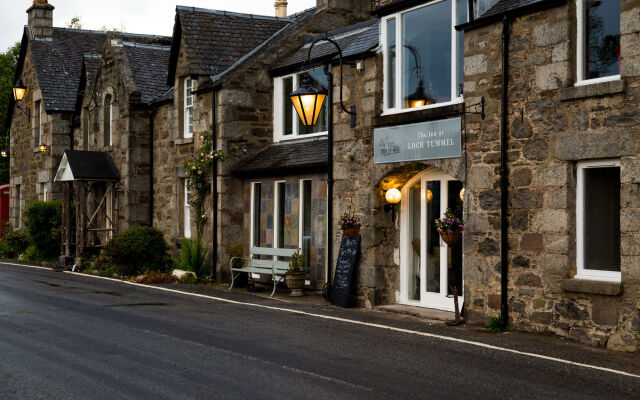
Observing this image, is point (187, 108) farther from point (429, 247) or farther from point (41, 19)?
point (41, 19)

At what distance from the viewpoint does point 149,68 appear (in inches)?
1038

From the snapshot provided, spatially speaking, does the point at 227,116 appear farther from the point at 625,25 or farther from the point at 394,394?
the point at 394,394

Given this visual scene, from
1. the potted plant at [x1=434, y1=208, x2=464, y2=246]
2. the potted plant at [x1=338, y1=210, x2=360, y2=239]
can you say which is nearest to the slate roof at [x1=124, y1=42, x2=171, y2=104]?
the potted plant at [x1=338, y1=210, x2=360, y2=239]

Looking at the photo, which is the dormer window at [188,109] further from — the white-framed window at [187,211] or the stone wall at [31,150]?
the stone wall at [31,150]

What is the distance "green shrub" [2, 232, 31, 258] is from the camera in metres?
29.2

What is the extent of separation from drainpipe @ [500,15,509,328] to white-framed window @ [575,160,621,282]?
3.75 feet

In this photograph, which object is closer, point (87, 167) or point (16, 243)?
point (87, 167)

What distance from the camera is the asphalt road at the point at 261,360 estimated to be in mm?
7453

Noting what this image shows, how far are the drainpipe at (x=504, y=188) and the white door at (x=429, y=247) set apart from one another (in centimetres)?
144

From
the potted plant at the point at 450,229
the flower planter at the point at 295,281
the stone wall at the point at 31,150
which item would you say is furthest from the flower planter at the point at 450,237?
the stone wall at the point at 31,150

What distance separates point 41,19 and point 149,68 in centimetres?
1013

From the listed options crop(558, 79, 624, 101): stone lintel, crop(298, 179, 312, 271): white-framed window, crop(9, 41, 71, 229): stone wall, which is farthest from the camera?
crop(9, 41, 71, 229): stone wall

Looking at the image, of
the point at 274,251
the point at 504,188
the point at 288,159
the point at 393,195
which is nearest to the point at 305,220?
the point at 274,251

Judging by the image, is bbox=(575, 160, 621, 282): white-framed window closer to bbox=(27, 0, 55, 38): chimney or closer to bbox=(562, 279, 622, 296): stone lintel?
bbox=(562, 279, 622, 296): stone lintel
